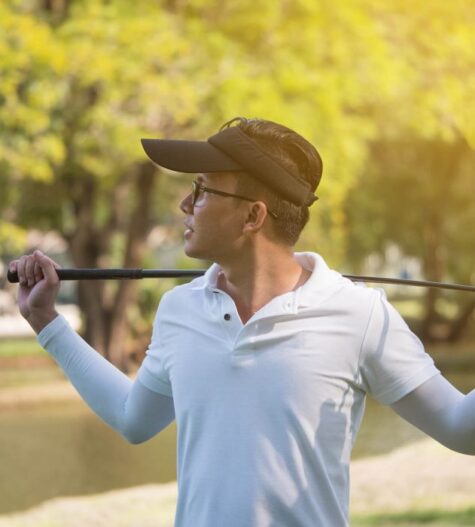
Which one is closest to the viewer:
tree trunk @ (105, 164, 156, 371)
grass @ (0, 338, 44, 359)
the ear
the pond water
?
the ear

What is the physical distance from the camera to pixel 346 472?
7.28 feet

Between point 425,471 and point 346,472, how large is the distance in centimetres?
813

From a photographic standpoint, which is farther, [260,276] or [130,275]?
[130,275]

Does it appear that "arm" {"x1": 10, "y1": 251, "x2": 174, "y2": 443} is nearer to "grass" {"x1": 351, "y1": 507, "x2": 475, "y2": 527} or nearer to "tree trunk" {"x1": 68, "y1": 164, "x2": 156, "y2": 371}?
"grass" {"x1": 351, "y1": 507, "x2": 475, "y2": 527}

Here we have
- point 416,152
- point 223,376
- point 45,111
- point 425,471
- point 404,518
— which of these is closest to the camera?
point 223,376

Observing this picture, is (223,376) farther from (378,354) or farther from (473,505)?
(473,505)

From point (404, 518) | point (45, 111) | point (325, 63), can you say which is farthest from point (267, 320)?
point (325, 63)

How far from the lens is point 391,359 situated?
86.3 inches

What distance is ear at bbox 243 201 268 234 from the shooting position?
2.28 metres

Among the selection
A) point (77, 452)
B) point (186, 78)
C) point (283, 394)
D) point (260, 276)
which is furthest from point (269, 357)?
point (186, 78)

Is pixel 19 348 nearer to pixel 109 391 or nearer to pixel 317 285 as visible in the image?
pixel 109 391

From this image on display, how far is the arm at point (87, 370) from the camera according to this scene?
2.43m

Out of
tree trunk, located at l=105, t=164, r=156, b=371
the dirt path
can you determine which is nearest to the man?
the dirt path

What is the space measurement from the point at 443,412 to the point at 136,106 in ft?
52.5
